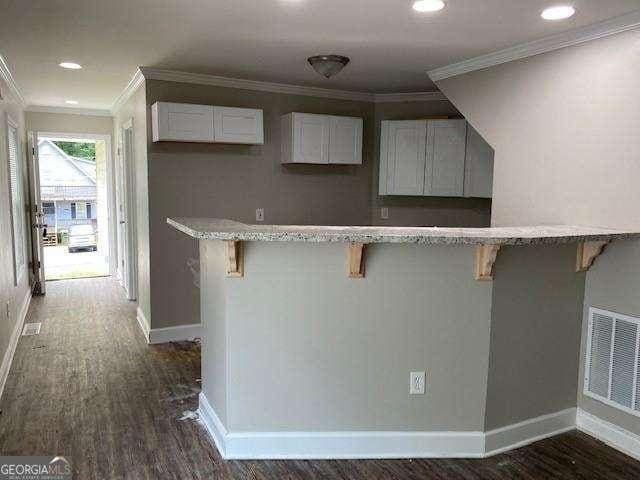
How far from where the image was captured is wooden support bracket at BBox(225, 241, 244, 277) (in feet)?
7.87

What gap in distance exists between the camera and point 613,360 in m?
2.78

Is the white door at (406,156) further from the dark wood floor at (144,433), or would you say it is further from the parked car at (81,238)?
the parked car at (81,238)

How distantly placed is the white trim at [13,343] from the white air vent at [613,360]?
3.65 m

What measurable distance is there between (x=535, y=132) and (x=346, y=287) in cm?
163

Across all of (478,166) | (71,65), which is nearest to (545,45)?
(478,166)

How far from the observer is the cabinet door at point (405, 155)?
4734mm

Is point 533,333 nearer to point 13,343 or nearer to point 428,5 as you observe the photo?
point 428,5

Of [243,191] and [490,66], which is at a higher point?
[490,66]

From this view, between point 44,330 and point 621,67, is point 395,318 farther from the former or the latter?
point 44,330

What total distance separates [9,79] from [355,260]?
387 centimetres

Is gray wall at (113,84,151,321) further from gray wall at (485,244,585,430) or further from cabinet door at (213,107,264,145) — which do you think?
gray wall at (485,244,585,430)

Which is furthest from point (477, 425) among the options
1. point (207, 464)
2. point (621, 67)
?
point (621, 67)

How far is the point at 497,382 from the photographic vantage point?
8.76 feet

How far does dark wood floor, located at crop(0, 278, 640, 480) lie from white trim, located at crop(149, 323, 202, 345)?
100 mm
